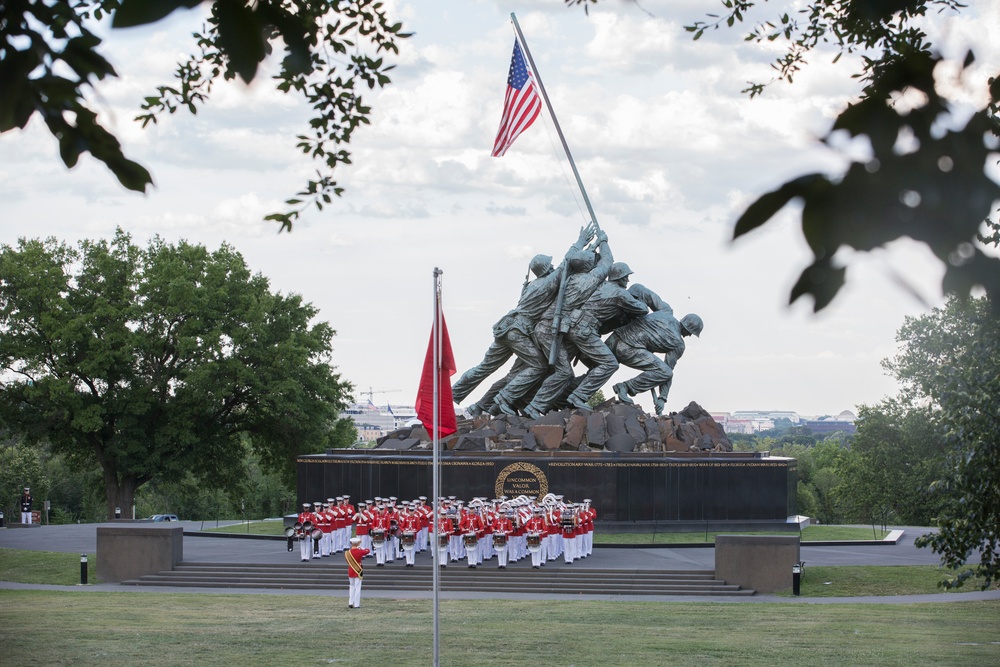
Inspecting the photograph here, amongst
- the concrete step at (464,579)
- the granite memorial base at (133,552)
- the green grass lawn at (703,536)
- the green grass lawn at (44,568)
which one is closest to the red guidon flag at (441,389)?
the concrete step at (464,579)

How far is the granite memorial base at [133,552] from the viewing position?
78.3 ft

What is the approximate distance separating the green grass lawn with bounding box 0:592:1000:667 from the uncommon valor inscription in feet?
31.1

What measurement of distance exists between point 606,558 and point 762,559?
154 inches

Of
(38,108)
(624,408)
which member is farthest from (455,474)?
(38,108)

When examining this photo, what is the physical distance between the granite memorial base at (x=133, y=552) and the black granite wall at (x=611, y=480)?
22.8ft

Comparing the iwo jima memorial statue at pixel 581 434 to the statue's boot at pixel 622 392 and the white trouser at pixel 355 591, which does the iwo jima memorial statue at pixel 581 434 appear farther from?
the white trouser at pixel 355 591

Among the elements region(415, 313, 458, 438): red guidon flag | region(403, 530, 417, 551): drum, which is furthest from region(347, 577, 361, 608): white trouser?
region(415, 313, 458, 438): red guidon flag

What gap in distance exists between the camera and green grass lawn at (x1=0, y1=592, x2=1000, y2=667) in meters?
14.1

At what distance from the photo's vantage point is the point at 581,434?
30859mm

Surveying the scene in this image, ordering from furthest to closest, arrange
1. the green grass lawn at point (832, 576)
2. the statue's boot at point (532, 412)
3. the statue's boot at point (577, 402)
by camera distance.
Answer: the statue's boot at point (532, 412), the statue's boot at point (577, 402), the green grass lawn at point (832, 576)

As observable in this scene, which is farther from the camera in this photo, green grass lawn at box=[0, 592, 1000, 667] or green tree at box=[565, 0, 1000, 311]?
green grass lawn at box=[0, 592, 1000, 667]

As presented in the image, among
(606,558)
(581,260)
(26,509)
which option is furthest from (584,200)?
(26,509)

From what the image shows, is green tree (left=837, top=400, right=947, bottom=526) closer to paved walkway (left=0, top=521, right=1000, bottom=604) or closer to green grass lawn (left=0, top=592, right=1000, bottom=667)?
paved walkway (left=0, top=521, right=1000, bottom=604)

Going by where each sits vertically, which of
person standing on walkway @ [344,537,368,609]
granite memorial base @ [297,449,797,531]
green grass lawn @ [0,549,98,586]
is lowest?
green grass lawn @ [0,549,98,586]
